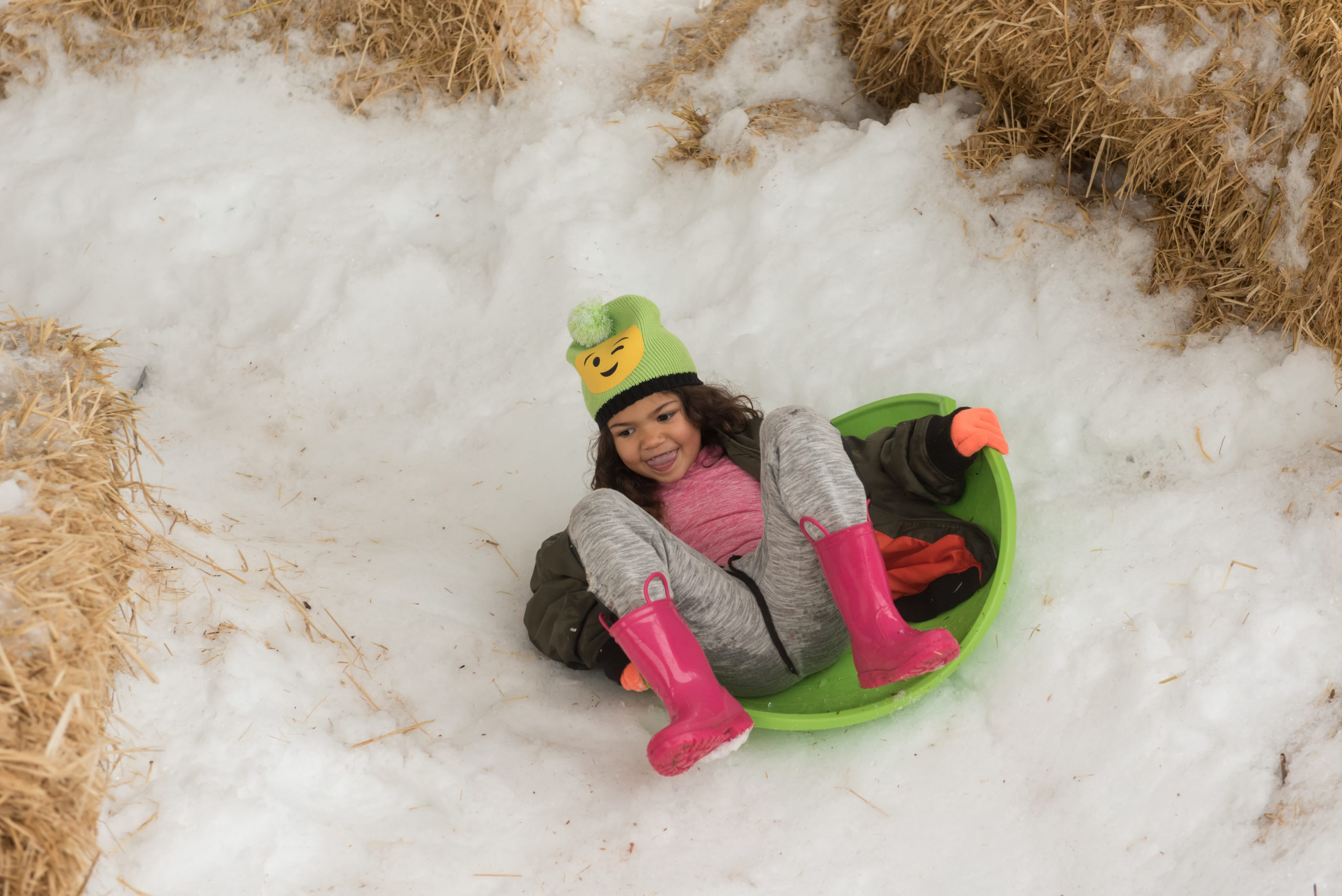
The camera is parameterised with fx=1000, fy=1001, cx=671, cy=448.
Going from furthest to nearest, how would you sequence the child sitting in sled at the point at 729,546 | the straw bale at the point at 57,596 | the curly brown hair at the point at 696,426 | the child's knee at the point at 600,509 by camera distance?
the curly brown hair at the point at 696,426 → the child's knee at the point at 600,509 → the child sitting in sled at the point at 729,546 → the straw bale at the point at 57,596

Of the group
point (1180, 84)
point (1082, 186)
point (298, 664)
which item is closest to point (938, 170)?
point (1082, 186)

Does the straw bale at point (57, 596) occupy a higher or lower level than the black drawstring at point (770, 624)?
higher

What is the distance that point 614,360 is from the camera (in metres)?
2.33

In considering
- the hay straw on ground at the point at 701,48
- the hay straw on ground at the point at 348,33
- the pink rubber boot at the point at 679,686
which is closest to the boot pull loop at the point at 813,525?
the pink rubber boot at the point at 679,686

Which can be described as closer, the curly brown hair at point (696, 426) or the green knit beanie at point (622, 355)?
the green knit beanie at point (622, 355)

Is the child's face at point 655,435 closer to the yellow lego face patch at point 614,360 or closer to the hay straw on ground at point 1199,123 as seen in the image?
the yellow lego face patch at point 614,360

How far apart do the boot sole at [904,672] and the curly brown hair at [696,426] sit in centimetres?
80

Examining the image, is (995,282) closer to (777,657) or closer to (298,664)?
(777,657)

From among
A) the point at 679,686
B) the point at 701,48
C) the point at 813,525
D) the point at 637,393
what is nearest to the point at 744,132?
the point at 701,48

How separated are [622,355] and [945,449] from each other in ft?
2.50

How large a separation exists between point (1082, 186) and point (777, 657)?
1608 millimetres

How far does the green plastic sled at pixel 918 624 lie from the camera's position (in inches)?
79.0

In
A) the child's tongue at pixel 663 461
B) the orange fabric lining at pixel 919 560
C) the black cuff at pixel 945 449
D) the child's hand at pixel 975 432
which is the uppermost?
the child's hand at pixel 975 432

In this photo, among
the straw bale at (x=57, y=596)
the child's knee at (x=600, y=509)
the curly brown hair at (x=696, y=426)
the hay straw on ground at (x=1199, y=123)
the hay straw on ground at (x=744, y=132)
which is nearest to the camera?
the straw bale at (x=57, y=596)
